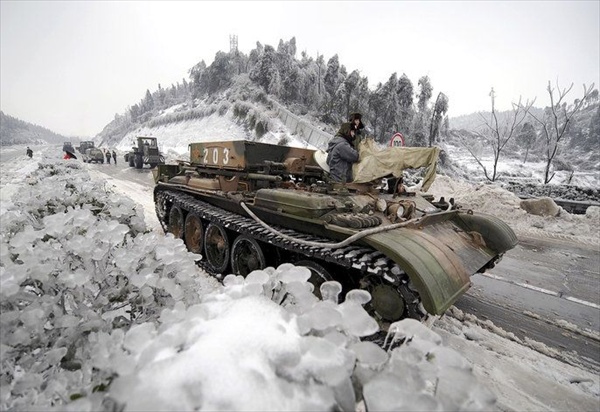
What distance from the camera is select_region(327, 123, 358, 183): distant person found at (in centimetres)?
502

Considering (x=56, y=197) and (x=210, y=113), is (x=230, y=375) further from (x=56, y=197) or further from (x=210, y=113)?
(x=210, y=113)

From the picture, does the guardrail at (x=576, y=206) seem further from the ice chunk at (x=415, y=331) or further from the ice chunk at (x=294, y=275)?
the ice chunk at (x=294, y=275)

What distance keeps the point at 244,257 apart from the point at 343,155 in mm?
2409

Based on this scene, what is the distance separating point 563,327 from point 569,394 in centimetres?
175

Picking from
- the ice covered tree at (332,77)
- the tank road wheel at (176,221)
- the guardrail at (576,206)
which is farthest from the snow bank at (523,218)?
the ice covered tree at (332,77)

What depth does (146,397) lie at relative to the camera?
0.90 metres

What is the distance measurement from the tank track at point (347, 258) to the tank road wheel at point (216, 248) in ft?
0.45

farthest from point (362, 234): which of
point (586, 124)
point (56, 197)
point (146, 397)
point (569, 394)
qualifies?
point (586, 124)

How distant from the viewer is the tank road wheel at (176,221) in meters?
7.37

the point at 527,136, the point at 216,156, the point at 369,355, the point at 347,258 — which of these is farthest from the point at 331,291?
the point at 527,136

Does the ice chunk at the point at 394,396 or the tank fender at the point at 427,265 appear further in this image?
the tank fender at the point at 427,265

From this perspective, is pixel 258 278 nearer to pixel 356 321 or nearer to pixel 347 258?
pixel 356 321

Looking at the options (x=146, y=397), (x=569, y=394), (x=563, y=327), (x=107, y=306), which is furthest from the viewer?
(x=563, y=327)

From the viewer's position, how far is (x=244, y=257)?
5379 millimetres
